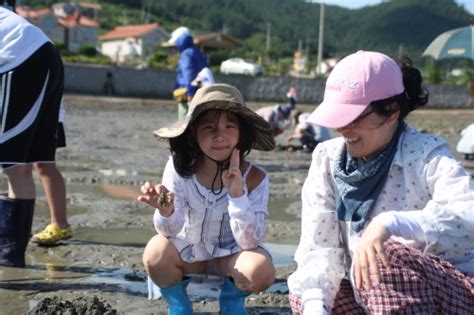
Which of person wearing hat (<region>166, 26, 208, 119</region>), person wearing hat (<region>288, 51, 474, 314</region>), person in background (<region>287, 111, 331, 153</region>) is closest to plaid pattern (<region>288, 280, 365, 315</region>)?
person wearing hat (<region>288, 51, 474, 314</region>)

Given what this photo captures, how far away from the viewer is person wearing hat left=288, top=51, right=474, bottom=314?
237 centimetres

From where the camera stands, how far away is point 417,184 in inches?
101

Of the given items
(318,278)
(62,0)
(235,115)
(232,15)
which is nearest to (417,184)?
(318,278)

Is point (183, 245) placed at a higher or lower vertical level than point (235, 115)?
lower

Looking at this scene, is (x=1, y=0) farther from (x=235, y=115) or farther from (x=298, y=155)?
(x=298, y=155)

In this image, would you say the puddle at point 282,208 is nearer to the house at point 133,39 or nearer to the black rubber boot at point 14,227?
the black rubber boot at point 14,227

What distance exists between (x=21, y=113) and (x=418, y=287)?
238 cm

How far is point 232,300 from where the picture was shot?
3.11 m

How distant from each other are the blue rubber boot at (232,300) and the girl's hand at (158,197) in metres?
0.43

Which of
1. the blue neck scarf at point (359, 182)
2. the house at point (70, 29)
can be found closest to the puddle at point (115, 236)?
the blue neck scarf at point (359, 182)

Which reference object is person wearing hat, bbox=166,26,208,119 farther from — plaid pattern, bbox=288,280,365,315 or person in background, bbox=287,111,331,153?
plaid pattern, bbox=288,280,365,315

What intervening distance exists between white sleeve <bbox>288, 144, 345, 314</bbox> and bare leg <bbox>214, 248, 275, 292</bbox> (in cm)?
25

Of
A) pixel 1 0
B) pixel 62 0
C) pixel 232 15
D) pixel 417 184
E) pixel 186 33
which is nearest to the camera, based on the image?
pixel 417 184

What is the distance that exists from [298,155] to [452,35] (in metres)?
13.7
